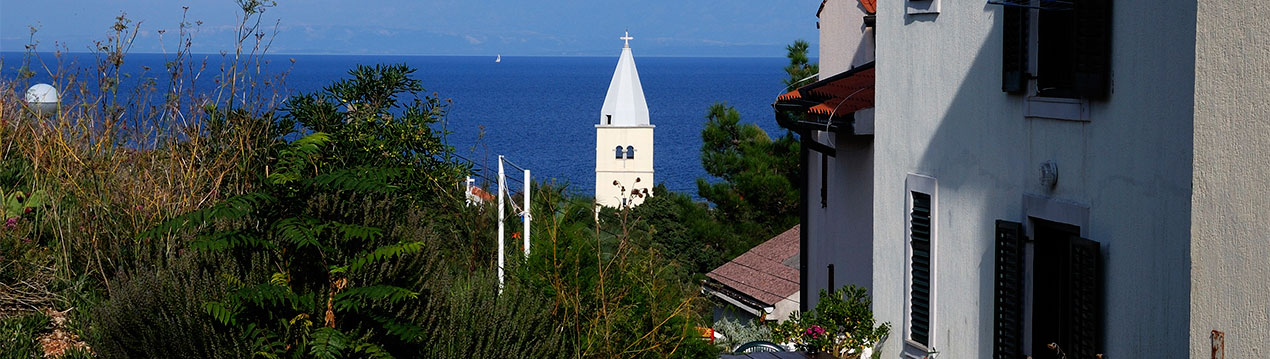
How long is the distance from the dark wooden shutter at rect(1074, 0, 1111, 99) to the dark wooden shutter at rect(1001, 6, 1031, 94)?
562 millimetres

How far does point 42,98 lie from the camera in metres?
10.5

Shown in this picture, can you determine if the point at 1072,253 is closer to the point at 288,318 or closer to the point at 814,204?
the point at 288,318

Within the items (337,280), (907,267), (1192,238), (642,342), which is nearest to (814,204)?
(907,267)

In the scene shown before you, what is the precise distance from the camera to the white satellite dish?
32.9 ft

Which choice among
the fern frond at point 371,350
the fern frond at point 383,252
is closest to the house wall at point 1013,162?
the fern frond at point 383,252

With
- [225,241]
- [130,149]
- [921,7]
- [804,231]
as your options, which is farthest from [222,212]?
[804,231]

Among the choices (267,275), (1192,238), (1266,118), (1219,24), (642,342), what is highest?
(1219,24)

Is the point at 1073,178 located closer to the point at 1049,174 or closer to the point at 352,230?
the point at 1049,174

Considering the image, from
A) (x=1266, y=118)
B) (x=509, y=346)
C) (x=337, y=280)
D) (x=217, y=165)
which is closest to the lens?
(x=1266, y=118)

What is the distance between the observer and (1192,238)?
4305 millimetres

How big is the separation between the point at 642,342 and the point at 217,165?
3.49 metres

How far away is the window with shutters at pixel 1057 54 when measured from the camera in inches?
251

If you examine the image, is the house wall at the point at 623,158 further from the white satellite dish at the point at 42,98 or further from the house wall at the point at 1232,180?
the house wall at the point at 1232,180

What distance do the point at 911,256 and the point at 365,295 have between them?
4.35 metres
